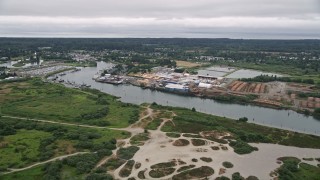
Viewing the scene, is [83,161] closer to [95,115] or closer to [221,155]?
[221,155]

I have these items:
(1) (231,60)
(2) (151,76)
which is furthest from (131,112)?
(1) (231,60)

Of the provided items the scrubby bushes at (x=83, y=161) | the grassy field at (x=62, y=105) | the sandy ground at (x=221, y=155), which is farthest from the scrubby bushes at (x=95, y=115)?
the scrubby bushes at (x=83, y=161)

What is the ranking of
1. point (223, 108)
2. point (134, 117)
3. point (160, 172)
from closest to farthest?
point (160, 172), point (134, 117), point (223, 108)

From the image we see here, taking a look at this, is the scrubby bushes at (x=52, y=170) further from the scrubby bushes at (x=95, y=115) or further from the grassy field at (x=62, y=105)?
the scrubby bushes at (x=95, y=115)

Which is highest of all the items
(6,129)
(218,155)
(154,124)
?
(6,129)

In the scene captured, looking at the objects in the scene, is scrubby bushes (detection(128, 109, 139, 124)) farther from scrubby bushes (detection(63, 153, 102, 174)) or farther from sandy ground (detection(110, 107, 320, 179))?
scrubby bushes (detection(63, 153, 102, 174))

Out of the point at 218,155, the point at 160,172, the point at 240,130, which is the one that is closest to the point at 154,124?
the point at 240,130
